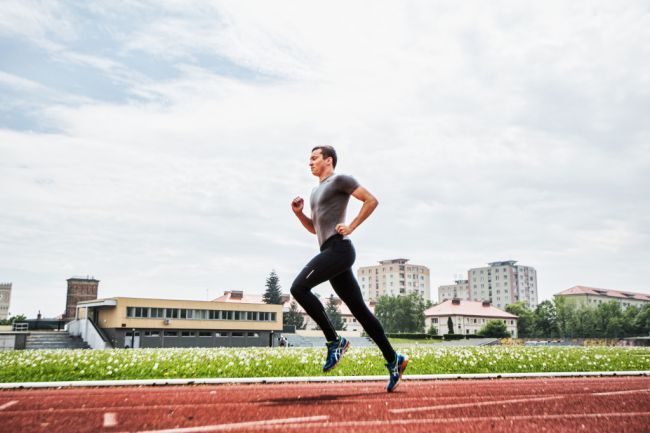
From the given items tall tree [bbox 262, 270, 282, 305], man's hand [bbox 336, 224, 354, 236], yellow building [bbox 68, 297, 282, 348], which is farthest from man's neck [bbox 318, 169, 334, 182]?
tall tree [bbox 262, 270, 282, 305]

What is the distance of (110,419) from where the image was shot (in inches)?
144

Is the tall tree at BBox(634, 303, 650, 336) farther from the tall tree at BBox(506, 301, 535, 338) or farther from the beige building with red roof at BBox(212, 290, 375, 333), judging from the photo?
the beige building with red roof at BBox(212, 290, 375, 333)

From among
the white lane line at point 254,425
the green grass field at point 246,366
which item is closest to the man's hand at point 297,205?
the white lane line at point 254,425

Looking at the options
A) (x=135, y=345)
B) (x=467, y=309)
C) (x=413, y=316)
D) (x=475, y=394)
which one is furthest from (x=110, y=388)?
(x=467, y=309)

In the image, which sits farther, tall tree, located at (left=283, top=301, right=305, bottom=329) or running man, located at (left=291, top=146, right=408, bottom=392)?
tall tree, located at (left=283, top=301, right=305, bottom=329)

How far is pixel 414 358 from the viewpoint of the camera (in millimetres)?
9930

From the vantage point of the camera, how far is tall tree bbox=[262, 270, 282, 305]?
11784cm

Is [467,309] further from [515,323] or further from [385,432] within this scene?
[385,432]

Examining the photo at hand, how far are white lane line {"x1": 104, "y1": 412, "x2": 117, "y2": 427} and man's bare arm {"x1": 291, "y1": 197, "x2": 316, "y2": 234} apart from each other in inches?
103

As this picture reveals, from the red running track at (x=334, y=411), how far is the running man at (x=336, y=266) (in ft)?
1.47

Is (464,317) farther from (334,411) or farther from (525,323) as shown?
(334,411)

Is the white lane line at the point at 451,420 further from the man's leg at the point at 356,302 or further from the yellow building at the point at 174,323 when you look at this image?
the yellow building at the point at 174,323

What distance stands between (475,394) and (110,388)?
4207 mm

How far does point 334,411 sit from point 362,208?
197 centimetres
